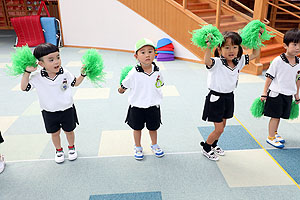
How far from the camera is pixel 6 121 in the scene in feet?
9.67

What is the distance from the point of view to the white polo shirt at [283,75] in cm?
214

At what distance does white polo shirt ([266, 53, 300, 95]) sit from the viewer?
2.14m

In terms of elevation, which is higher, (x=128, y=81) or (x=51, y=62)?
(x=51, y=62)

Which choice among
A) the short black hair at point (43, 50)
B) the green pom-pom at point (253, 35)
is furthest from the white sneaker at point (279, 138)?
the short black hair at point (43, 50)

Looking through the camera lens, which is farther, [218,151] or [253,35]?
[218,151]

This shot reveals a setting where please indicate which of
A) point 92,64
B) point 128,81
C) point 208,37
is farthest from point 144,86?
point 208,37

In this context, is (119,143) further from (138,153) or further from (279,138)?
(279,138)

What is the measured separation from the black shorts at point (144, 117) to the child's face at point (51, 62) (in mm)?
668

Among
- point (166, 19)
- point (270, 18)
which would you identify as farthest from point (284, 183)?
point (270, 18)

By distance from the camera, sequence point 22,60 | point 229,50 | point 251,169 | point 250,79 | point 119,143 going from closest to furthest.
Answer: point 22,60 → point 229,50 → point 251,169 → point 119,143 → point 250,79

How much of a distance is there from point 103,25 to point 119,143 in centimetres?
473

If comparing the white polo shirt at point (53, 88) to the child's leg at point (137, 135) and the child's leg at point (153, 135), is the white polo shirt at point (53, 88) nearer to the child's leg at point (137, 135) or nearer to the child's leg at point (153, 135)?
the child's leg at point (137, 135)

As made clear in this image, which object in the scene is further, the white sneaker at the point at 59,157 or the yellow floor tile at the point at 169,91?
the yellow floor tile at the point at 169,91

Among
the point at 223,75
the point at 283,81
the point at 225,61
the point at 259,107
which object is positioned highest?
the point at 225,61
